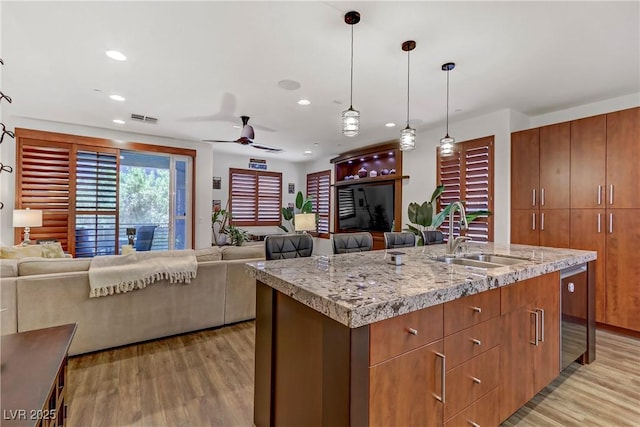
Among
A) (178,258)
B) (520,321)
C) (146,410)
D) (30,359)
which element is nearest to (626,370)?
(520,321)

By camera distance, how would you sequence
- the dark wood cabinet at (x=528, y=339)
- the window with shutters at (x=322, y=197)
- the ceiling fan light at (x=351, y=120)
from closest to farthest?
the dark wood cabinet at (x=528, y=339) < the ceiling fan light at (x=351, y=120) < the window with shutters at (x=322, y=197)

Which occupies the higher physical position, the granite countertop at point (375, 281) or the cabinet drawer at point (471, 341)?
the granite countertop at point (375, 281)

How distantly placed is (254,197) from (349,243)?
5.61 metres

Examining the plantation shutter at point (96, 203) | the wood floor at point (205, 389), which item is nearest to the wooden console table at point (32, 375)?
the wood floor at point (205, 389)

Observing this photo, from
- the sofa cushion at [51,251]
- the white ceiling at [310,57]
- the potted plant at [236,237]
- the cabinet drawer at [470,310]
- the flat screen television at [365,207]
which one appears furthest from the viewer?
the potted plant at [236,237]

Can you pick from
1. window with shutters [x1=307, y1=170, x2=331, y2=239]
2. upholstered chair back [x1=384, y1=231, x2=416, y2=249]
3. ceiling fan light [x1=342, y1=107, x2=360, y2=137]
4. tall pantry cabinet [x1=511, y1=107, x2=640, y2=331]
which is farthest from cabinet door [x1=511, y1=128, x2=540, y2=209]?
window with shutters [x1=307, y1=170, x2=331, y2=239]

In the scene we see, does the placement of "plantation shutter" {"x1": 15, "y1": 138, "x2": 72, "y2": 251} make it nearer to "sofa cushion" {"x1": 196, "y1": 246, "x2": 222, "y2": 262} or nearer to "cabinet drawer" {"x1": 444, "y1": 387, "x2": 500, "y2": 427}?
"sofa cushion" {"x1": 196, "y1": 246, "x2": 222, "y2": 262}

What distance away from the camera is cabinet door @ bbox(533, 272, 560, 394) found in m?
1.96

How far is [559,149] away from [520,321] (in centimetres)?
294

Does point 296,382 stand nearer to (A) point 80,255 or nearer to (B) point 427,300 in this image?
(B) point 427,300

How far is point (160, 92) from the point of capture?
3.66 m

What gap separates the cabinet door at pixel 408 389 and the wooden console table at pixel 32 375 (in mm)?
993

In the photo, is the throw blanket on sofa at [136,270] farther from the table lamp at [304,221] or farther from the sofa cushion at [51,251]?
the table lamp at [304,221]

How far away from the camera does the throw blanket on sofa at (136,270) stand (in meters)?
2.69
